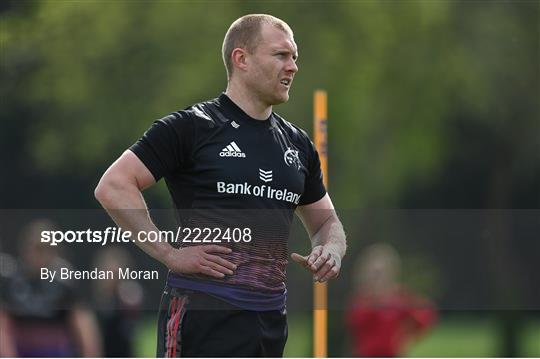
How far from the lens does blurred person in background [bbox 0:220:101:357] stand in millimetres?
9164

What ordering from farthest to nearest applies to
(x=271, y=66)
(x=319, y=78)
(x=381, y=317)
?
(x=319, y=78) → (x=381, y=317) → (x=271, y=66)

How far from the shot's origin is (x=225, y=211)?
571 centimetres

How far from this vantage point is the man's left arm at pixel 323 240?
5672 mm

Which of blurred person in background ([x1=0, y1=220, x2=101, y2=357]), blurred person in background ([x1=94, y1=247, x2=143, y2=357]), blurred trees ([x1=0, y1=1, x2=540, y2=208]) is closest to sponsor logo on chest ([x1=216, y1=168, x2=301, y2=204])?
blurred person in background ([x1=94, y1=247, x2=143, y2=357])

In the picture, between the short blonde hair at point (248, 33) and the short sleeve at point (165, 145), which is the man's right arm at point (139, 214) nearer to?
the short sleeve at point (165, 145)

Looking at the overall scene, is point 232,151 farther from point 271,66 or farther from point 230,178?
point 271,66

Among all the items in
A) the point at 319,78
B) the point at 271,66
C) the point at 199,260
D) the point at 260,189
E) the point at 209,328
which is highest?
the point at 319,78

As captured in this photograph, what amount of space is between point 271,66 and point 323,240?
86cm

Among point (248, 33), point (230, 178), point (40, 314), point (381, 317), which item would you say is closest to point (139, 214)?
point (230, 178)

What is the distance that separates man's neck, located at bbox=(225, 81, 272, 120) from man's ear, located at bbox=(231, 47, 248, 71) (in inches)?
3.7

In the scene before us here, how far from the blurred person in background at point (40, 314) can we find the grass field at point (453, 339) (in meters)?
8.22

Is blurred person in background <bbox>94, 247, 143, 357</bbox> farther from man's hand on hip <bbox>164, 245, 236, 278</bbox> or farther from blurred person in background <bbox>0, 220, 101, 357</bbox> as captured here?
man's hand on hip <bbox>164, 245, 236, 278</bbox>

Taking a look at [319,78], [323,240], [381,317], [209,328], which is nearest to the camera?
[209,328]

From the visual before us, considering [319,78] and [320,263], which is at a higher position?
[319,78]
